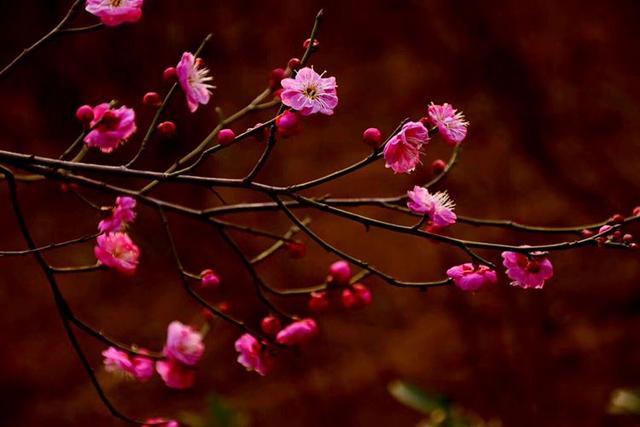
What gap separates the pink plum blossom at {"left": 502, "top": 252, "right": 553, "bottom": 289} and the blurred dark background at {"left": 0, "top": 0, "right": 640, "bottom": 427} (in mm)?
1259

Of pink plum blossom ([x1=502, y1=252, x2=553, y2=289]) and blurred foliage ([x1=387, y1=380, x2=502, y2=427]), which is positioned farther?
blurred foliage ([x1=387, y1=380, x2=502, y2=427])

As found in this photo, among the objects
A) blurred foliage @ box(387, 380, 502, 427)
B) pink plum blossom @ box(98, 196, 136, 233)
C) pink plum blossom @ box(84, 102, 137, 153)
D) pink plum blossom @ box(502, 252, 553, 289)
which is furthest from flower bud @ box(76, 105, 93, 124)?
blurred foliage @ box(387, 380, 502, 427)

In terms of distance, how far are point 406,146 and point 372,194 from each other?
1.37 metres

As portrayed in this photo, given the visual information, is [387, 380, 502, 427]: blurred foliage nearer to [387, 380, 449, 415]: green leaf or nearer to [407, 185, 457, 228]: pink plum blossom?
[387, 380, 449, 415]: green leaf

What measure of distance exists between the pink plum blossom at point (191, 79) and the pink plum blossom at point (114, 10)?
65 mm

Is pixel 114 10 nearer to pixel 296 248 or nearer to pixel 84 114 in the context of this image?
pixel 84 114

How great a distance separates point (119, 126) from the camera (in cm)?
90

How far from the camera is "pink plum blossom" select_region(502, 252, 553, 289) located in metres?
0.88

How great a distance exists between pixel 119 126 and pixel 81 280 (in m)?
1.38

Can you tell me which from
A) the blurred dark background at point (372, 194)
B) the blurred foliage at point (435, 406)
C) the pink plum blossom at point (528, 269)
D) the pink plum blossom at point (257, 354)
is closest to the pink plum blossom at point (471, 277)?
the pink plum blossom at point (528, 269)

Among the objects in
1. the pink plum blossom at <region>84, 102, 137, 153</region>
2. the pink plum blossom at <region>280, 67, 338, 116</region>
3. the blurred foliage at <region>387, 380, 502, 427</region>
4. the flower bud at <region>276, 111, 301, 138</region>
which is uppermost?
the pink plum blossom at <region>280, 67, 338, 116</region>

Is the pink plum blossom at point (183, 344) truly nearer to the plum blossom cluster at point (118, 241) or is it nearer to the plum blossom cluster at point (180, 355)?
the plum blossom cluster at point (180, 355)

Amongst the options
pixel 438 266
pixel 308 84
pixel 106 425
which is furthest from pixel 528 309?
pixel 308 84

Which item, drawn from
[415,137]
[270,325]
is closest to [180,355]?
[270,325]
